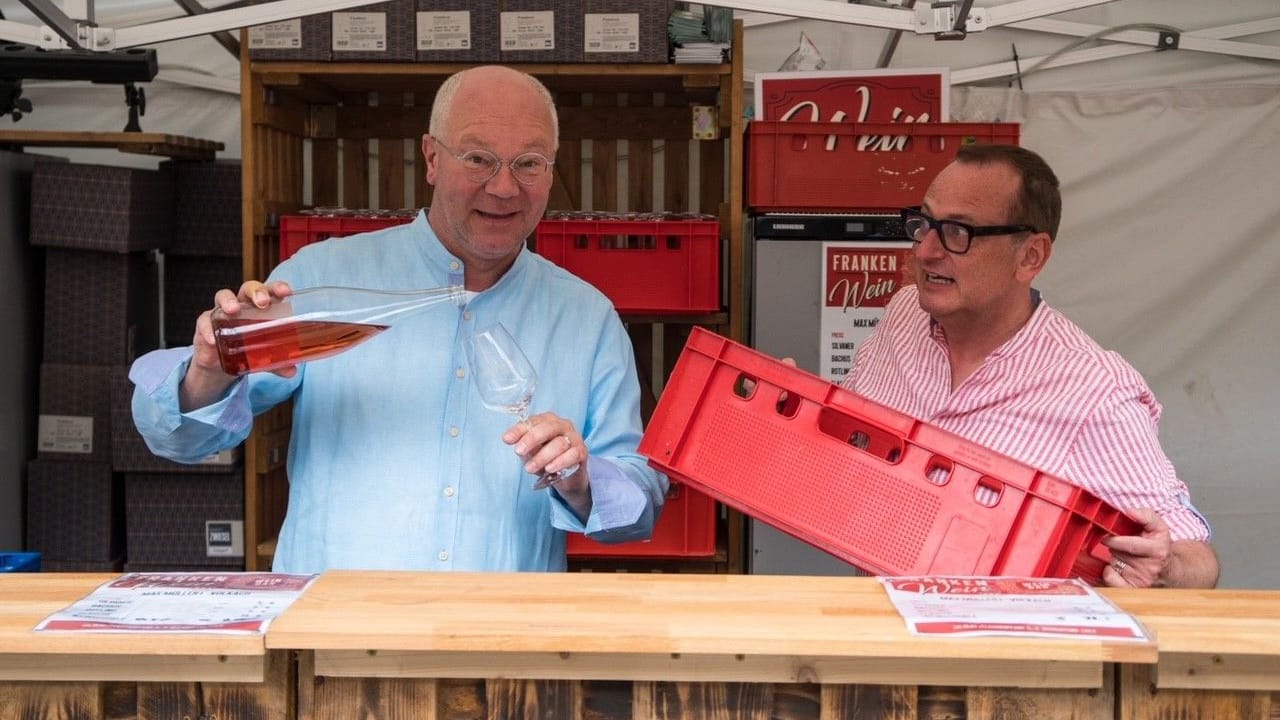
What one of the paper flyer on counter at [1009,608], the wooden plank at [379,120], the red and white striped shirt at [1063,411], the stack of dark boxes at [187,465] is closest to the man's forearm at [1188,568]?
the red and white striped shirt at [1063,411]

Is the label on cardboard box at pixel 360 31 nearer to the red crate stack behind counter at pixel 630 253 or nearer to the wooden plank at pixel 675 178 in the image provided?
the red crate stack behind counter at pixel 630 253

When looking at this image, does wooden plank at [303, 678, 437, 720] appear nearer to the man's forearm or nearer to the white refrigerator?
the man's forearm

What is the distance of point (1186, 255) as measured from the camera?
192 inches

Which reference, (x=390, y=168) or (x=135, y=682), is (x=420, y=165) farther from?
(x=135, y=682)

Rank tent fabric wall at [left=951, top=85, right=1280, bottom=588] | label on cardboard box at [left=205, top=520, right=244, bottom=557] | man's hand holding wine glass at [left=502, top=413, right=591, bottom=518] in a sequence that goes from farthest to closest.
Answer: tent fabric wall at [left=951, top=85, right=1280, bottom=588] → label on cardboard box at [left=205, top=520, right=244, bottom=557] → man's hand holding wine glass at [left=502, top=413, right=591, bottom=518]

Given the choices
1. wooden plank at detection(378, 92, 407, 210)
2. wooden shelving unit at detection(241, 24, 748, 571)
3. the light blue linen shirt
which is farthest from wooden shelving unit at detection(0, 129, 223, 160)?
the light blue linen shirt

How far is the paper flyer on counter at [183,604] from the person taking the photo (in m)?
1.58

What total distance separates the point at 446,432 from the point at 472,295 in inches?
10.7

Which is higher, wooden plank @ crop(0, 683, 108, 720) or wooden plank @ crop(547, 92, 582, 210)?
wooden plank @ crop(547, 92, 582, 210)

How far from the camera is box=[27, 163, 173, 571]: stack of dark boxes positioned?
451 centimetres

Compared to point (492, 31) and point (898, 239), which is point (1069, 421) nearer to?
point (898, 239)

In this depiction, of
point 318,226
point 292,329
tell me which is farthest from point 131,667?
point 318,226

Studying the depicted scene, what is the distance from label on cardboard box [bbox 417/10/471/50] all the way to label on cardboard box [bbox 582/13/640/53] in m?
0.38

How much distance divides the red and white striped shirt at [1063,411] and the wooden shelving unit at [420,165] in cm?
178
